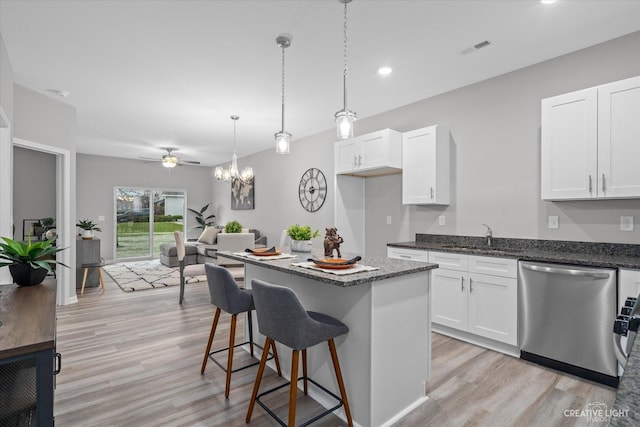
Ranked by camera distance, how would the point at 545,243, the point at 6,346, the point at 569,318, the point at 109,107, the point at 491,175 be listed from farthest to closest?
the point at 109,107
the point at 491,175
the point at 545,243
the point at 569,318
the point at 6,346

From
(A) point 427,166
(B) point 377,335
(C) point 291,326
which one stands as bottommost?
(B) point 377,335

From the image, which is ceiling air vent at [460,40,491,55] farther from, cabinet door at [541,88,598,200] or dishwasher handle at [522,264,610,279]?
dishwasher handle at [522,264,610,279]

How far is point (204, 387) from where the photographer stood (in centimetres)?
246

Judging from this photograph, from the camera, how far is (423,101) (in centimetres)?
424

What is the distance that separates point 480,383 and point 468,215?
73.2 inches

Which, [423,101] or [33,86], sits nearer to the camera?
[33,86]

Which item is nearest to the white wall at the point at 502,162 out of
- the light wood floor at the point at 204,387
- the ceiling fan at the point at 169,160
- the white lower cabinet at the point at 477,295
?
the white lower cabinet at the point at 477,295

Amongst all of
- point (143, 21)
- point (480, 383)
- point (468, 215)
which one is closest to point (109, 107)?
point (143, 21)

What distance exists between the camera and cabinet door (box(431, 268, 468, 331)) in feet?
10.8

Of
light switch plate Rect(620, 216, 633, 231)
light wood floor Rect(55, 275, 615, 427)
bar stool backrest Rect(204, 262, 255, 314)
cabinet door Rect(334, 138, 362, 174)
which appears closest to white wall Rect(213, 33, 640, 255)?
light switch plate Rect(620, 216, 633, 231)

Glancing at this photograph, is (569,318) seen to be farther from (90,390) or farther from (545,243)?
(90,390)

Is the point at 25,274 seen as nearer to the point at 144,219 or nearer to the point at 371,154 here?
the point at 371,154

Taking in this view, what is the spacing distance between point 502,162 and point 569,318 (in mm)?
1645

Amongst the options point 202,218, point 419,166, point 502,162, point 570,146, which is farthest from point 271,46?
point 202,218
